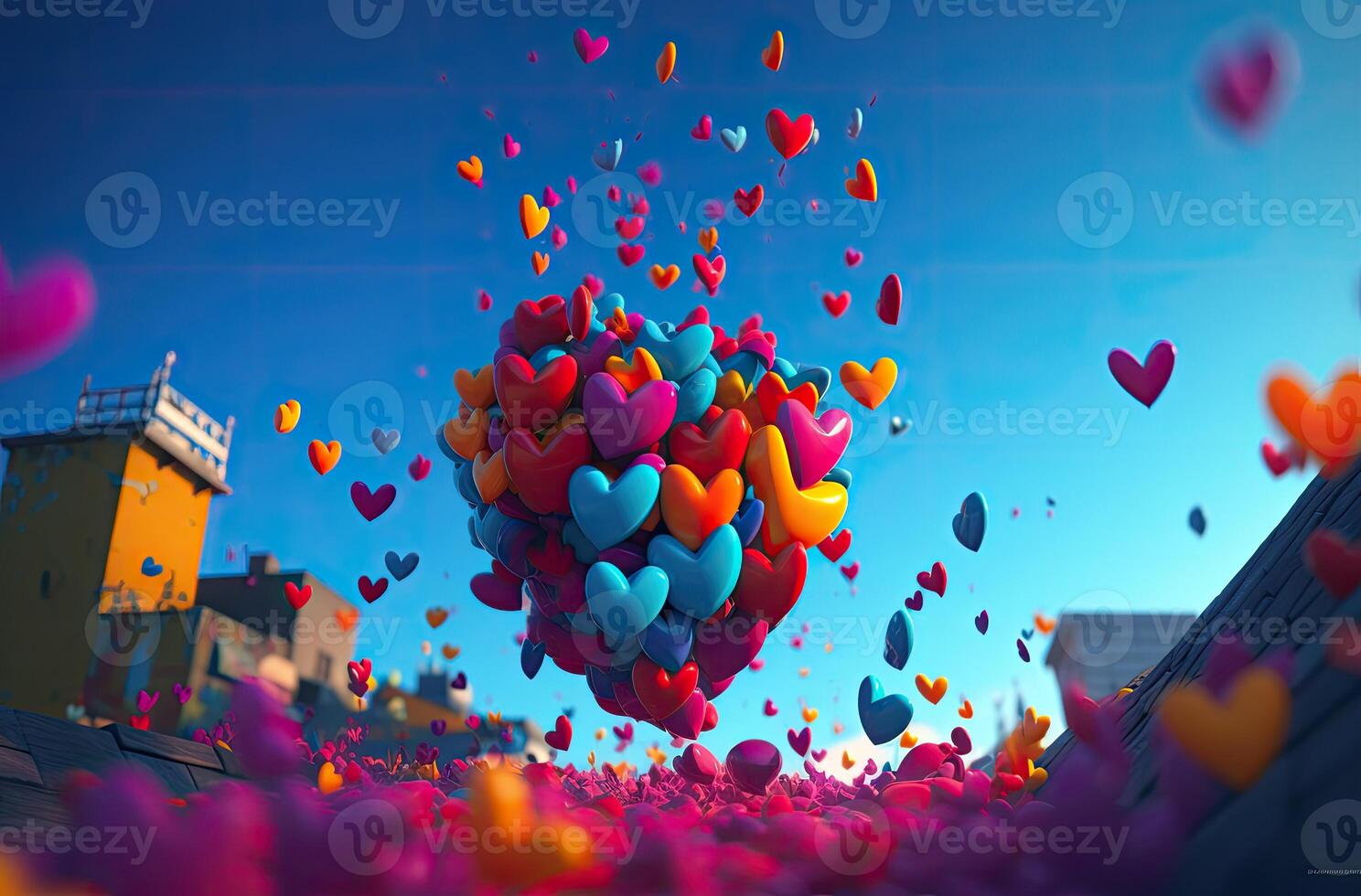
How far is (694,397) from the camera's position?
3.73 meters

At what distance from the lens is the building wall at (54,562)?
415 inches

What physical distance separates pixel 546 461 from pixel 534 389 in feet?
1.12

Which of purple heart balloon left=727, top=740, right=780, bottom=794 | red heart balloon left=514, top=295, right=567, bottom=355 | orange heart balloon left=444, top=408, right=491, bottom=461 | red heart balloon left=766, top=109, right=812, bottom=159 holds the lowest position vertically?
purple heart balloon left=727, top=740, right=780, bottom=794

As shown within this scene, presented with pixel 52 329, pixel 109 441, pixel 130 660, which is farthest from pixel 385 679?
pixel 52 329

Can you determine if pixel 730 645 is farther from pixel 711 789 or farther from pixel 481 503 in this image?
pixel 481 503

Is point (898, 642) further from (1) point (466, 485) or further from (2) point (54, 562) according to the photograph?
(2) point (54, 562)

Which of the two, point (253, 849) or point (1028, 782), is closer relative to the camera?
point (253, 849)

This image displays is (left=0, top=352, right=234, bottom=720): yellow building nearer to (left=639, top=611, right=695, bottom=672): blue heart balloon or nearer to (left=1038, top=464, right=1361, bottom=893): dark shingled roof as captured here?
(left=639, top=611, right=695, bottom=672): blue heart balloon

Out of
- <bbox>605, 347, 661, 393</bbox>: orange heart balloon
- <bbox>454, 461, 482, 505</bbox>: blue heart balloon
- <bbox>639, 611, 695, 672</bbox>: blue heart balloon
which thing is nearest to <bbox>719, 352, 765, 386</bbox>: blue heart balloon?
<bbox>605, 347, 661, 393</bbox>: orange heart balloon

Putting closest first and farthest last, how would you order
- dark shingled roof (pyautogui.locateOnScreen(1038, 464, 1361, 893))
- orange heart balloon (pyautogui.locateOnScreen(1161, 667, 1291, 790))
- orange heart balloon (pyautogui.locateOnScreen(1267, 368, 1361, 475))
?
1. dark shingled roof (pyautogui.locateOnScreen(1038, 464, 1361, 893))
2. orange heart balloon (pyautogui.locateOnScreen(1161, 667, 1291, 790))
3. orange heart balloon (pyautogui.locateOnScreen(1267, 368, 1361, 475))

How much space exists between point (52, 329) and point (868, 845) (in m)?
2.11

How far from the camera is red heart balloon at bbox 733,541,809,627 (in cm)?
365

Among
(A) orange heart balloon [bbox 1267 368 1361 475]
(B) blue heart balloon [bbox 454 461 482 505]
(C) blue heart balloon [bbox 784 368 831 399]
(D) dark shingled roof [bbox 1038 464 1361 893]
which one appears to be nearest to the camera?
(D) dark shingled roof [bbox 1038 464 1361 893]

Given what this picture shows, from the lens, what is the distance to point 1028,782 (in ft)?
7.73
